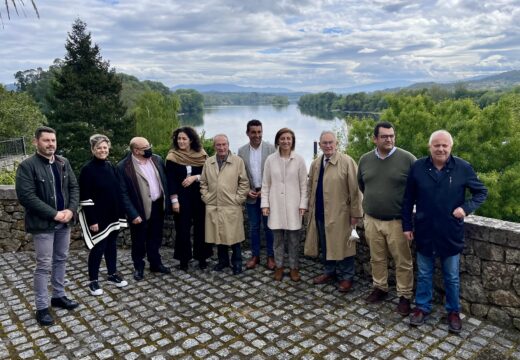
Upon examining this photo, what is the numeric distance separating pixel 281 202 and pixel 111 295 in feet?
6.46

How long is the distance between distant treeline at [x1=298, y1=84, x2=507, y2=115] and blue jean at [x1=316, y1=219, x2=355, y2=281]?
1373 inches

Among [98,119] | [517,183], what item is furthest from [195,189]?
[98,119]

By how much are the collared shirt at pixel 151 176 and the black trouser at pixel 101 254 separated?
568mm

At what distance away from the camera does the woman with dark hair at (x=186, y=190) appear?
438 cm

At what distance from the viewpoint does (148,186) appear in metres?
4.23

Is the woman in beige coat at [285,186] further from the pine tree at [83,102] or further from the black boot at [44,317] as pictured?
the pine tree at [83,102]

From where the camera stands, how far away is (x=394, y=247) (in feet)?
11.5

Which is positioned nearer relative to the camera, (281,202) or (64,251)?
(64,251)

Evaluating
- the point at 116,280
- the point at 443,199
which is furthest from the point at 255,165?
the point at 443,199

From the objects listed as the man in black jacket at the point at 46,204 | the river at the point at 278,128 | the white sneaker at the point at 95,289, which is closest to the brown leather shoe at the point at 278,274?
the white sneaker at the point at 95,289

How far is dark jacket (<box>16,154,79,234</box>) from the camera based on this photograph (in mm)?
3326

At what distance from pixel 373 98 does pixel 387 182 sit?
83.9 metres

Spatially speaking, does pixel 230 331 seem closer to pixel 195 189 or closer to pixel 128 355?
pixel 128 355

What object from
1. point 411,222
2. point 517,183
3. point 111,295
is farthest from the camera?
point 517,183
